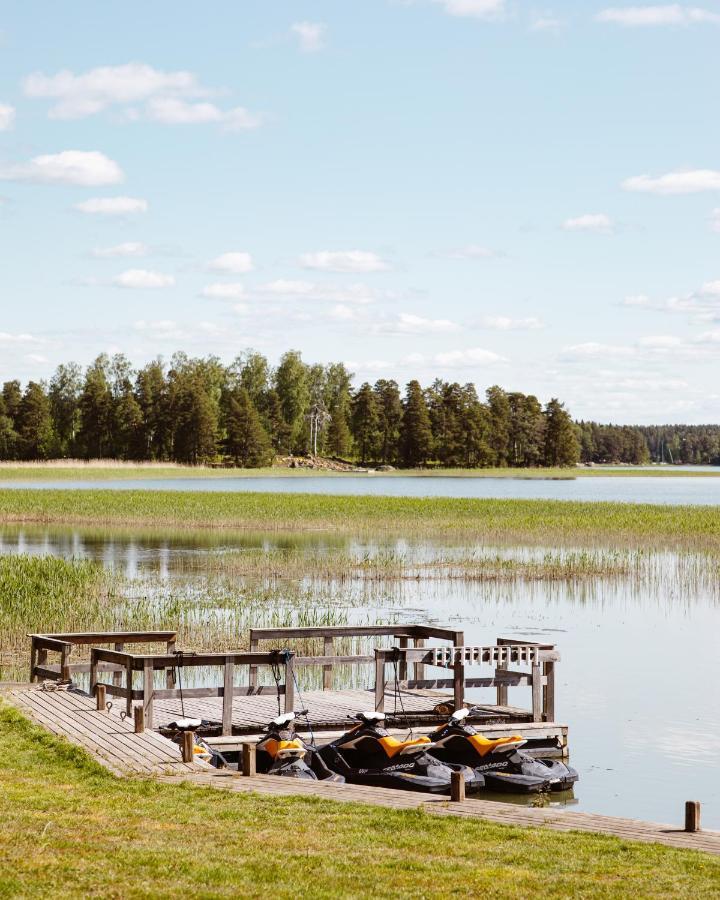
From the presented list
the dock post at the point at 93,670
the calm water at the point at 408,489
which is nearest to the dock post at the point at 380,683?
the dock post at the point at 93,670

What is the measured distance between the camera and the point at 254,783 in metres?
11.1

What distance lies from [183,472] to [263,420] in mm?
36251

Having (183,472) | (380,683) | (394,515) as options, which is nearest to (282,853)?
(380,683)

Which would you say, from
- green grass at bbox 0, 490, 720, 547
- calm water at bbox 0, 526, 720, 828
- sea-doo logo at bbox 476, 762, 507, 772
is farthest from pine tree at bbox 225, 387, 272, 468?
sea-doo logo at bbox 476, 762, 507, 772

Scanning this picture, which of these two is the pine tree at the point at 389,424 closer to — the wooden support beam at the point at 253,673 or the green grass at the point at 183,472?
the green grass at the point at 183,472

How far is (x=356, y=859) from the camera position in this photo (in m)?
8.50

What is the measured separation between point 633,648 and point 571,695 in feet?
15.5

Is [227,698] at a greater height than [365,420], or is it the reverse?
[365,420]

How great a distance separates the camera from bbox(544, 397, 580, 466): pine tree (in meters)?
162

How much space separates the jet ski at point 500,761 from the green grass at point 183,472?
8198cm

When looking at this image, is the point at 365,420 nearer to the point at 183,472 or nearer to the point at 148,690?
the point at 183,472

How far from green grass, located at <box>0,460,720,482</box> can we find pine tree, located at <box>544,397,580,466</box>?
6.74 ft

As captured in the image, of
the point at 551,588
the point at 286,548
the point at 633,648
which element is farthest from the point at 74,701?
the point at 286,548

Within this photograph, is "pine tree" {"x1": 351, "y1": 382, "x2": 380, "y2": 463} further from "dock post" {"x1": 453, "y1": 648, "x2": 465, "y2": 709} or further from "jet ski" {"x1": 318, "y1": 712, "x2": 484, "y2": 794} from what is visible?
"jet ski" {"x1": 318, "y1": 712, "x2": 484, "y2": 794}
